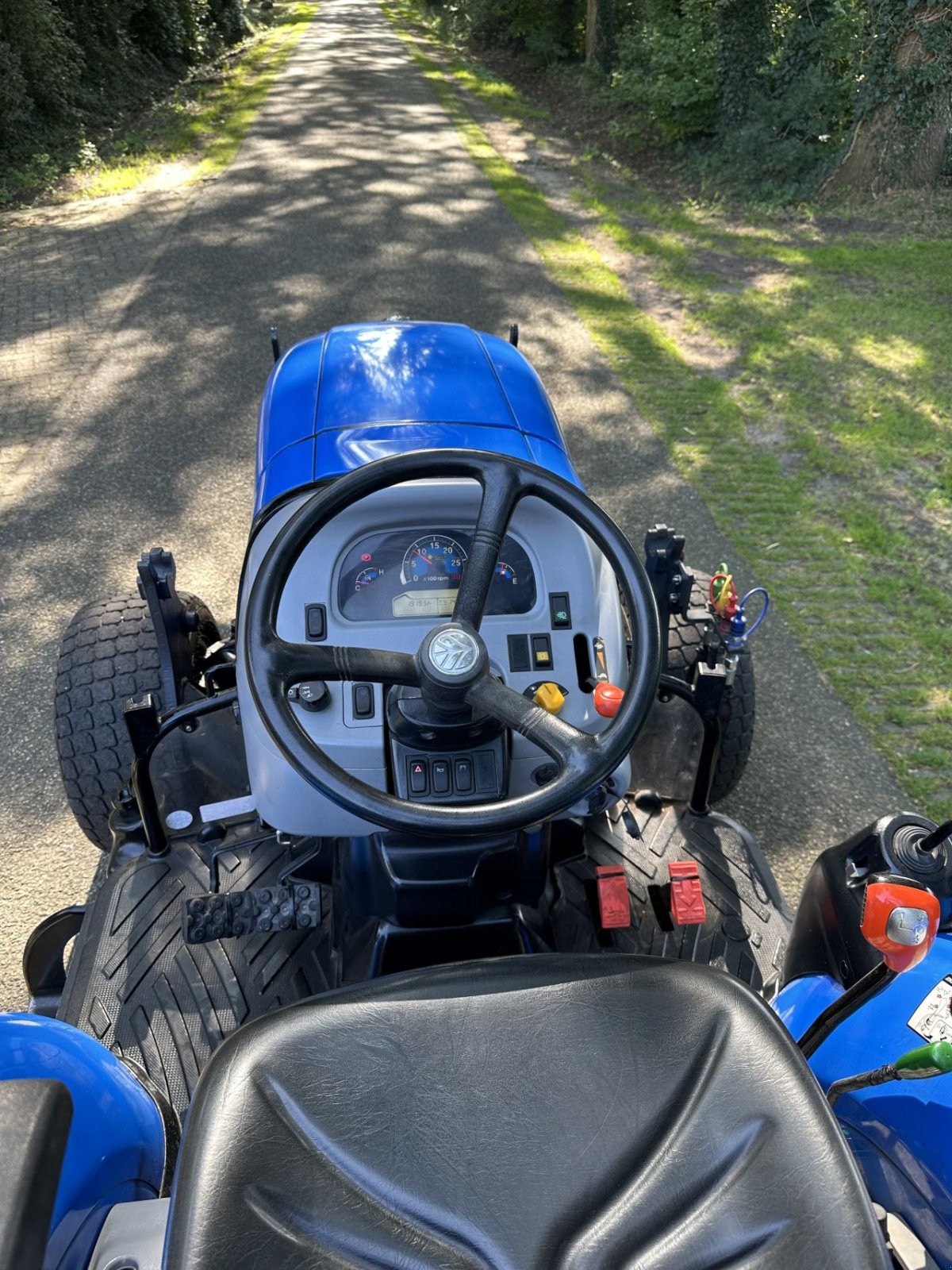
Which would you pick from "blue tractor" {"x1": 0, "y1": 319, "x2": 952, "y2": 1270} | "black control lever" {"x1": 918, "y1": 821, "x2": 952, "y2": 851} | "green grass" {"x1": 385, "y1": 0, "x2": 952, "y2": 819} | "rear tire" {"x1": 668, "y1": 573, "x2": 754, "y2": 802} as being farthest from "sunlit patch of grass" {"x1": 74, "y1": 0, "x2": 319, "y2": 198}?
"black control lever" {"x1": 918, "y1": 821, "x2": 952, "y2": 851}

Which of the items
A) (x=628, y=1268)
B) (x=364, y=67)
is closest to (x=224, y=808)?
(x=628, y=1268)

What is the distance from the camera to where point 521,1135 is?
1.32 meters

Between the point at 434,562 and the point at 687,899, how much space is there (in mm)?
931

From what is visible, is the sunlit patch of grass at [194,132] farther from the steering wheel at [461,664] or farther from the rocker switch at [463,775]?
the rocker switch at [463,775]

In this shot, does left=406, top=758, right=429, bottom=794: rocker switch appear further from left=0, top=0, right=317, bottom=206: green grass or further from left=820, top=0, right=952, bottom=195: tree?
left=0, top=0, right=317, bottom=206: green grass

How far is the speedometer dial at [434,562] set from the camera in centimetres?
204

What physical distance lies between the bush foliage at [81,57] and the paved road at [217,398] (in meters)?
2.36

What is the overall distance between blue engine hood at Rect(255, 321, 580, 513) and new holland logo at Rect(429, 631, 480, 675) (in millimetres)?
701

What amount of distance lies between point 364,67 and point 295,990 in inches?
709

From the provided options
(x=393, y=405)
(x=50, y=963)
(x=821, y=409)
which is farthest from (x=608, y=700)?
(x=821, y=409)

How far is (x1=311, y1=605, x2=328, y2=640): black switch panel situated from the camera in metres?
1.98

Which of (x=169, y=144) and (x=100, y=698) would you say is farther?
(x=169, y=144)

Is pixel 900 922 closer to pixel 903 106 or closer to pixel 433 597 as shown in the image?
pixel 433 597

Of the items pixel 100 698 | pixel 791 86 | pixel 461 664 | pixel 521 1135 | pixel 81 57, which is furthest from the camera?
pixel 81 57
